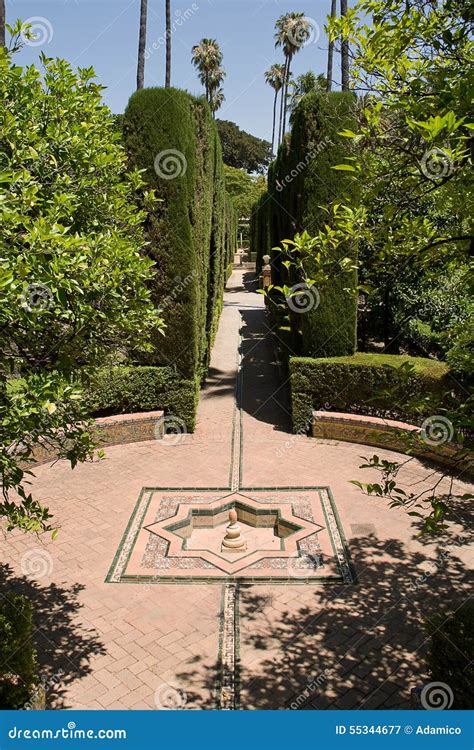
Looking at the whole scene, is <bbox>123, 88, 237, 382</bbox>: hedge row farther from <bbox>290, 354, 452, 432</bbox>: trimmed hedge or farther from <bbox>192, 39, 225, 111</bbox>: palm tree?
<bbox>192, 39, 225, 111</bbox>: palm tree

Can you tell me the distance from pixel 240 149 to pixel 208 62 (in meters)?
21.8

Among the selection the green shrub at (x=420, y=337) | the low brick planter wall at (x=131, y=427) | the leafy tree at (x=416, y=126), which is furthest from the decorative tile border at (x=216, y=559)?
the green shrub at (x=420, y=337)

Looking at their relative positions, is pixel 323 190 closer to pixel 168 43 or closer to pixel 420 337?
pixel 420 337

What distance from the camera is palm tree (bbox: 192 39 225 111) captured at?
5656 cm

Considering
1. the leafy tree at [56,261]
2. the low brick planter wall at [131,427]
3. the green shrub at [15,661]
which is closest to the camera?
the leafy tree at [56,261]

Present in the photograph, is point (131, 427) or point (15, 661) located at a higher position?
point (131, 427)

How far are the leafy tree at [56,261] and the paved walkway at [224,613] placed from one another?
2.39 metres

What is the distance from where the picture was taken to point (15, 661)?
5117mm

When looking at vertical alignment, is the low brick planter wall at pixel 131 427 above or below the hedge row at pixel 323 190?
below

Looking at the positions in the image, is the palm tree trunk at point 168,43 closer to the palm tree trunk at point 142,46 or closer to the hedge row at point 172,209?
the palm tree trunk at point 142,46

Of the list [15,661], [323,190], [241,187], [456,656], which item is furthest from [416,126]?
[241,187]

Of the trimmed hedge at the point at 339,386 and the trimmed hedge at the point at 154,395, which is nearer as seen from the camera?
the trimmed hedge at the point at 339,386

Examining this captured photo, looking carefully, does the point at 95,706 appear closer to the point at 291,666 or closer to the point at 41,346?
the point at 291,666

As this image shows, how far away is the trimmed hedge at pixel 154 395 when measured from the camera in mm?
13180
